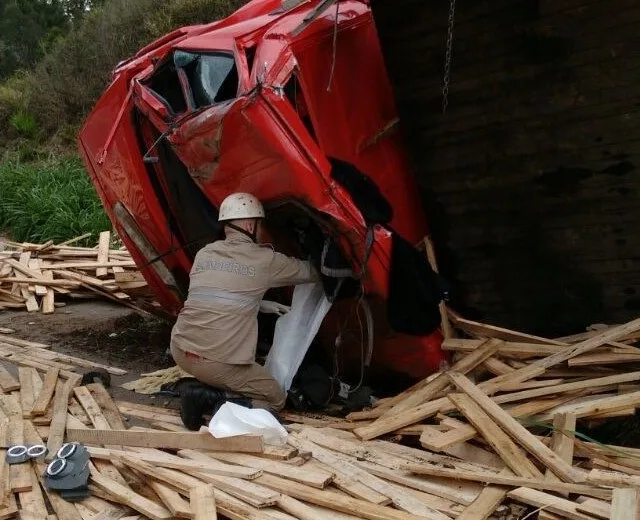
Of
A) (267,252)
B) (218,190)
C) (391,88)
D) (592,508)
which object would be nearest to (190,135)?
(218,190)

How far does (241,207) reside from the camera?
508cm

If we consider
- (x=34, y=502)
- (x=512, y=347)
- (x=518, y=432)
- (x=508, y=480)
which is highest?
(x=34, y=502)

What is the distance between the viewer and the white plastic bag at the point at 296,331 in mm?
5438

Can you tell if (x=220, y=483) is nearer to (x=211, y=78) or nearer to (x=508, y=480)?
(x=508, y=480)

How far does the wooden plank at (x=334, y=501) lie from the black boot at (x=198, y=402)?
4.19ft

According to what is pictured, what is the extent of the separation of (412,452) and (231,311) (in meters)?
1.59

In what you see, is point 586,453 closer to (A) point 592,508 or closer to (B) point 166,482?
(A) point 592,508

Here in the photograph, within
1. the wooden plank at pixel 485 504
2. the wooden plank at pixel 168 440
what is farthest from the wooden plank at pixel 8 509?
the wooden plank at pixel 485 504

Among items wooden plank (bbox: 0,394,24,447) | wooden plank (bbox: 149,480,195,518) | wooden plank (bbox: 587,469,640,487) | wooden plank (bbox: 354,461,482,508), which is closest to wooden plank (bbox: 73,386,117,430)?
wooden plank (bbox: 0,394,24,447)

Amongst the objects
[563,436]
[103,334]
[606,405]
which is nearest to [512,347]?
[606,405]

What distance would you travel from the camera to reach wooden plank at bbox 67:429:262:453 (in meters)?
4.38

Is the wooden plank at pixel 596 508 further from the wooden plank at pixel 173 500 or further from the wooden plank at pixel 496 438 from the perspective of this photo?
the wooden plank at pixel 173 500

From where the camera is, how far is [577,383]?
183 inches

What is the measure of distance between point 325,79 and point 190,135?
109 cm
